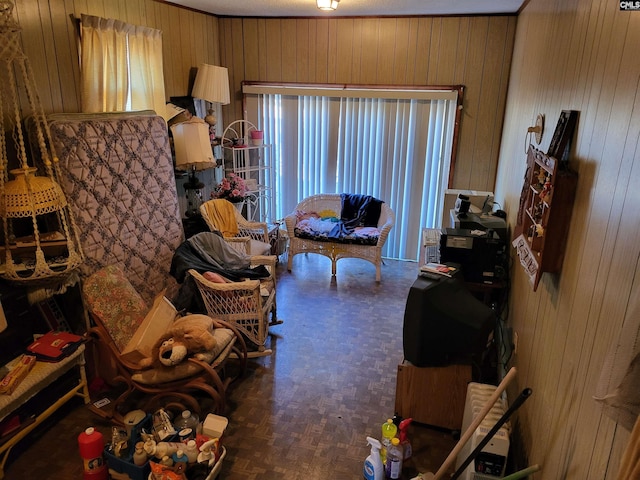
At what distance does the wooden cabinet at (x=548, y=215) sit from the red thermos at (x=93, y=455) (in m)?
2.22

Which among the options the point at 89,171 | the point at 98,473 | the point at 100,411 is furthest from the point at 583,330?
the point at 89,171

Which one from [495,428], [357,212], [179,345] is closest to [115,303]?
[179,345]

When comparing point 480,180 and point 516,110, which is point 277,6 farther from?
point 480,180

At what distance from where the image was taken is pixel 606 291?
4.32 feet

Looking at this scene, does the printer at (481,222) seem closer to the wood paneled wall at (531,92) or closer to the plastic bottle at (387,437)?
the wood paneled wall at (531,92)

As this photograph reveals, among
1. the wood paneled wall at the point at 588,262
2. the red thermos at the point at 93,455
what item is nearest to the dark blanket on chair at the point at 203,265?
the red thermos at the point at 93,455

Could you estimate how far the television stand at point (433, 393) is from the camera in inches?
106

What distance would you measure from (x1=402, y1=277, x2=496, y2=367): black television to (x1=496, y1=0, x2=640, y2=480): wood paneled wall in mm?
267

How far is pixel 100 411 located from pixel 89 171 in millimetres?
1547

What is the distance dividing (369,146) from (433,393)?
132 inches

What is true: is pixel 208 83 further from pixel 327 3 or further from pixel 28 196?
pixel 28 196

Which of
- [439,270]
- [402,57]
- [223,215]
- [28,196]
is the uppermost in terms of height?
[402,57]

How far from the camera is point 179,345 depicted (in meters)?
2.67

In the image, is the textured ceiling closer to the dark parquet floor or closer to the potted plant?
the potted plant
